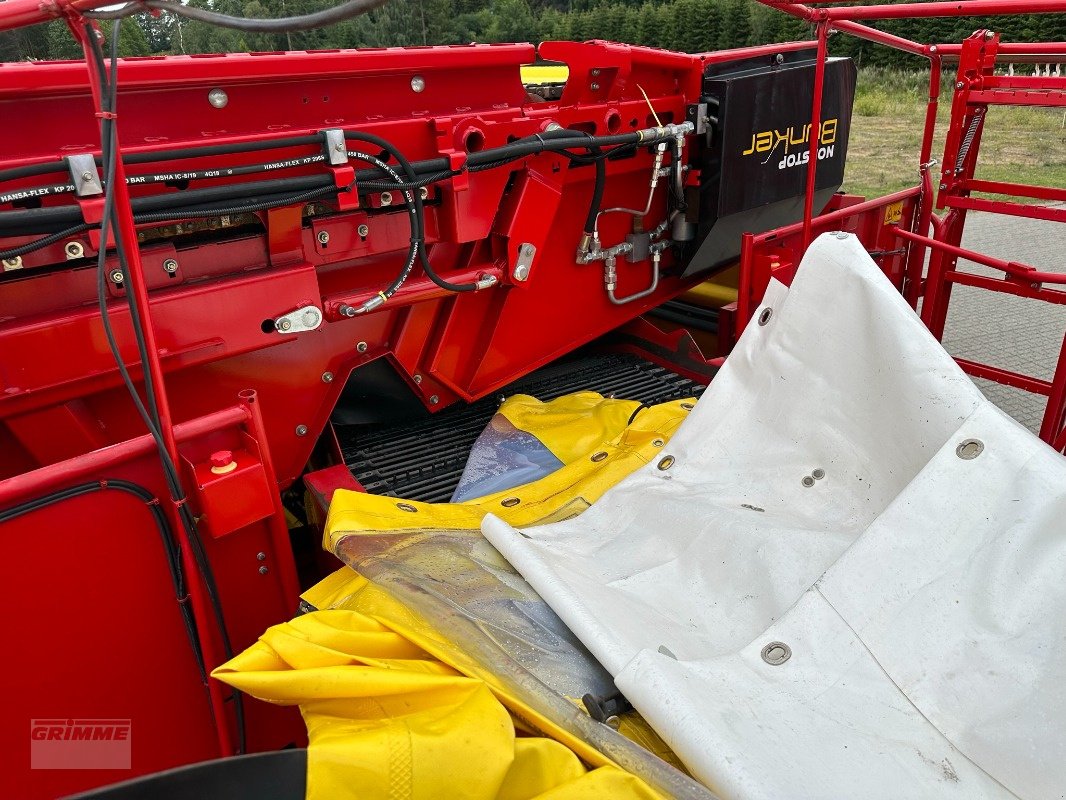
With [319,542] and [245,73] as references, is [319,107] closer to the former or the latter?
[245,73]

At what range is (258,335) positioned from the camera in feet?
7.54

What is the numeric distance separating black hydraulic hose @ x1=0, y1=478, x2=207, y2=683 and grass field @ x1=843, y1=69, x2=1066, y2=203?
27.4 ft

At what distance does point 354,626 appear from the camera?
5.24 feet

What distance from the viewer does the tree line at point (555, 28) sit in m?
19.2

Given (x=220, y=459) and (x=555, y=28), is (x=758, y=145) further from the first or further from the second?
(x=555, y=28)

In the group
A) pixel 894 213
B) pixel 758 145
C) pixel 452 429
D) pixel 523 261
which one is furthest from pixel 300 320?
pixel 894 213

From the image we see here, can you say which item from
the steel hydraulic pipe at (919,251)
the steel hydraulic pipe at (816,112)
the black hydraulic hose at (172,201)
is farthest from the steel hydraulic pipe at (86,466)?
the steel hydraulic pipe at (919,251)

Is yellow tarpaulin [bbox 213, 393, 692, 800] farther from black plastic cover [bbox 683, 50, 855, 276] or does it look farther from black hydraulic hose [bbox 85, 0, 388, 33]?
black plastic cover [bbox 683, 50, 855, 276]

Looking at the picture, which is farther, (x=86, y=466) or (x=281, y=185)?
(x=281, y=185)

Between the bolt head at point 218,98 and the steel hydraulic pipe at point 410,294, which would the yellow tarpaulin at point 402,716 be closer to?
the steel hydraulic pipe at point 410,294

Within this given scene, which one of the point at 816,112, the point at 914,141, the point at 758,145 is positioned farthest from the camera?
the point at 914,141

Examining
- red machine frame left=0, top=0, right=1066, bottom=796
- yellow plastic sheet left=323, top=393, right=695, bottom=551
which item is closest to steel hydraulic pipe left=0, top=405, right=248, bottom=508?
red machine frame left=0, top=0, right=1066, bottom=796

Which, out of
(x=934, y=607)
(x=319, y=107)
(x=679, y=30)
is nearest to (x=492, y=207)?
(x=319, y=107)

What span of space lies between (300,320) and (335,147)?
0.50 meters
